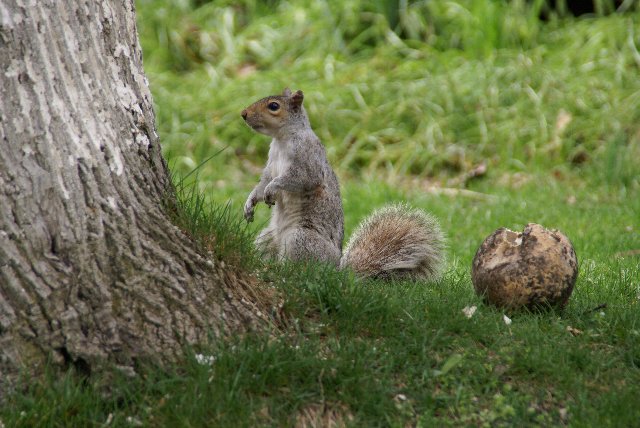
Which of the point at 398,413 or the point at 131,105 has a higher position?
the point at 131,105

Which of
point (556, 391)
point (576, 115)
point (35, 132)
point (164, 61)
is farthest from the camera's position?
point (164, 61)

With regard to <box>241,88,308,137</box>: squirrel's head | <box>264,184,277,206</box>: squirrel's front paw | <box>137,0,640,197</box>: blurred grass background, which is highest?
<box>241,88,308,137</box>: squirrel's head

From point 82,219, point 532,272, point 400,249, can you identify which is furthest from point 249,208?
point 82,219

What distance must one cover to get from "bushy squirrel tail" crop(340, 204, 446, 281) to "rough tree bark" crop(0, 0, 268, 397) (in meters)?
1.20

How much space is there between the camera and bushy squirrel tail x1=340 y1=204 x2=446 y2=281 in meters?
4.02

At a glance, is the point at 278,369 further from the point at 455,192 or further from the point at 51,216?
the point at 455,192

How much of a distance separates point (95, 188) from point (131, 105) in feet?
1.12

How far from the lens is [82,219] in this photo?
270 centimetres

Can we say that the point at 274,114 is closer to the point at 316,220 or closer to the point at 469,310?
the point at 316,220

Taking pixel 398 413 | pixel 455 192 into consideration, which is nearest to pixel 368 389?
pixel 398 413

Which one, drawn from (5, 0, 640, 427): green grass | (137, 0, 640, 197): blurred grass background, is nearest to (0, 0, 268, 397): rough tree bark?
(5, 0, 640, 427): green grass

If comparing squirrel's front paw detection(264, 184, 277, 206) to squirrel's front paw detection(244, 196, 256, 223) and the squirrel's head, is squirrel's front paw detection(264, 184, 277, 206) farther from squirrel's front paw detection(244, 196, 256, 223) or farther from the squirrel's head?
the squirrel's head

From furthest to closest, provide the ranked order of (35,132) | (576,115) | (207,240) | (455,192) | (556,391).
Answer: (576,115) → (455,192) → (207,240) → (556,391) → (35,132)

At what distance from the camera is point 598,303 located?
3.55 meters
